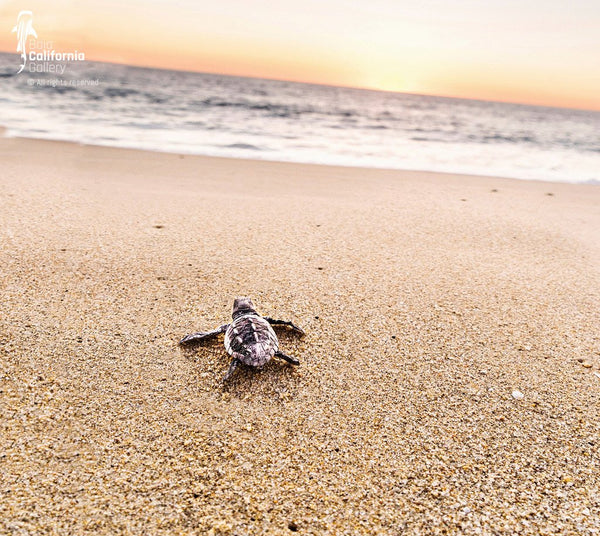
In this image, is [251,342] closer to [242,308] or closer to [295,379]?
[295,379]

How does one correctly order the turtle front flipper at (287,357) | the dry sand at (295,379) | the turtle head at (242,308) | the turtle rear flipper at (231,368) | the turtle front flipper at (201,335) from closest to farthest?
the dry sand at (295,379), the turtle rear flipper at (231,368), the turtle front flipper at (287,357), the turtle front flipper at (201,335), the turtle head at (242,308)

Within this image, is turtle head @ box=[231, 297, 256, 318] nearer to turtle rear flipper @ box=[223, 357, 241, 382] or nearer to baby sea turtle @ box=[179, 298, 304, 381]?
baby sea turtle @ box=[179, 298, 304, 381]

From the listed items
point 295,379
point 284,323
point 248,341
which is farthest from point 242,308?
point 295,379

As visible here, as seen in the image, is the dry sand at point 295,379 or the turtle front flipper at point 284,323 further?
the turtle front flipper at point 284,323

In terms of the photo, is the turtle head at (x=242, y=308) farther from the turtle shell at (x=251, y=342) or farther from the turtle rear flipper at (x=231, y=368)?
the turtle rear flipper at (x=231, y=368)

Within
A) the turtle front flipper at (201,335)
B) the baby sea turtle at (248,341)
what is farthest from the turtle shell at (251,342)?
the turtle front flipper at (201,335)

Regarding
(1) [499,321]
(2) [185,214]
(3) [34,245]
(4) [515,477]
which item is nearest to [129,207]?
(2) [185,214]

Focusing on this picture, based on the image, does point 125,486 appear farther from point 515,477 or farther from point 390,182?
point 390,182
